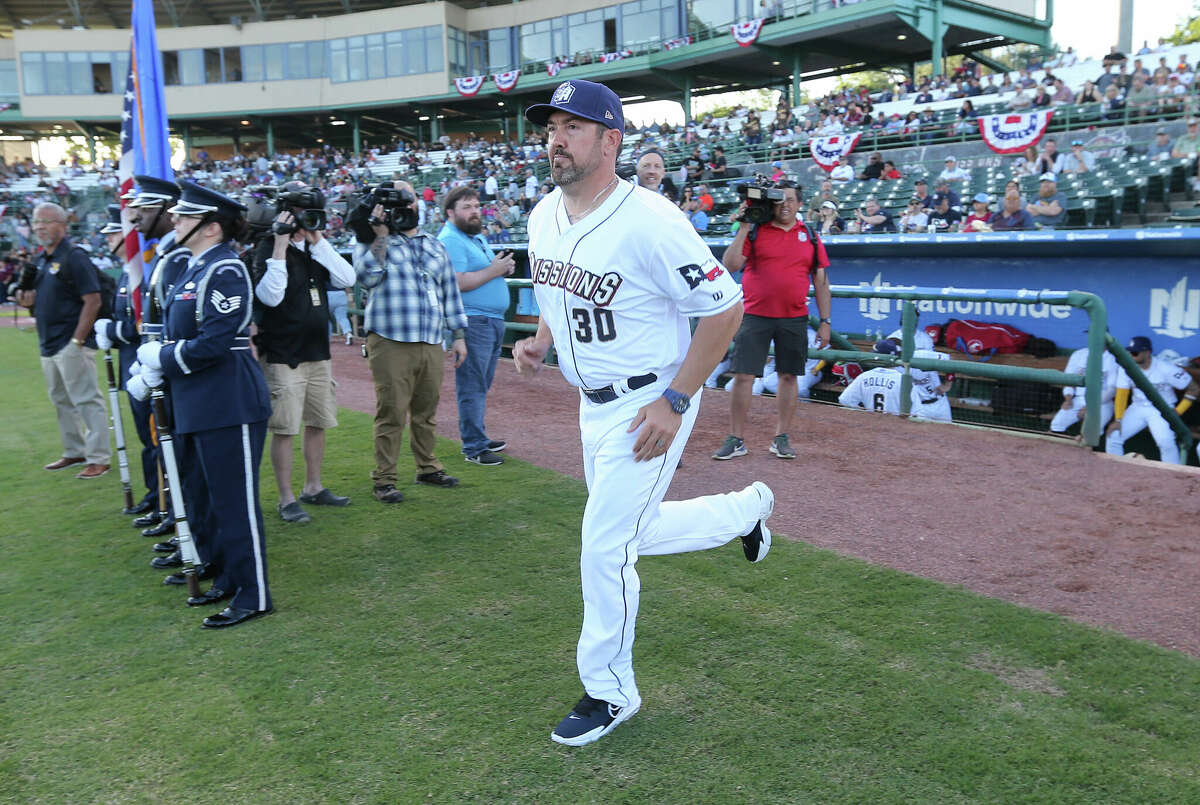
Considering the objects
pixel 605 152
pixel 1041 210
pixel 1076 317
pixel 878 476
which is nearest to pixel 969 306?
pixel 1076 317

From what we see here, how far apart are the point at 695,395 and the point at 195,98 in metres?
52.7

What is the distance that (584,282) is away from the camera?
2873mm

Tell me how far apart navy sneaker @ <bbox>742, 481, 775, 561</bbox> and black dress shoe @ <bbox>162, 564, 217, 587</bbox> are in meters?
2.67

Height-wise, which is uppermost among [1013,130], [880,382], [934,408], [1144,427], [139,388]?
[1013,130]

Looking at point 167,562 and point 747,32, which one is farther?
point 747,32

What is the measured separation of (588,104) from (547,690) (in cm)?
202

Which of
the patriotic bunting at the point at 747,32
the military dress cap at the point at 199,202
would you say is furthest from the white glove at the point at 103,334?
the patriotic bunting at the point at 747,32

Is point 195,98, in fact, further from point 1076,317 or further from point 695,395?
point 695,395

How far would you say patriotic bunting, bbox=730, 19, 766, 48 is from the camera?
31.7m

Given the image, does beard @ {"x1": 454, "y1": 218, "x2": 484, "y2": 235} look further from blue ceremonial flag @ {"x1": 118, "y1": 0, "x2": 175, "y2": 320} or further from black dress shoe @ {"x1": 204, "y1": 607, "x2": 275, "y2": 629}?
black dress shoe @ {"x1": 204, "y1": 607, "x2": 275, "y2": 629}

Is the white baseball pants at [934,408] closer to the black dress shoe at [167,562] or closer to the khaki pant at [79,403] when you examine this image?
the black dress shoe at [167,562]

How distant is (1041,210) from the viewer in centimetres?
1070

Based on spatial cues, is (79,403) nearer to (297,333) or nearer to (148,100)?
(148,100)

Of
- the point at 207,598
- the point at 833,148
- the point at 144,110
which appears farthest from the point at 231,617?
the point at 833,148
